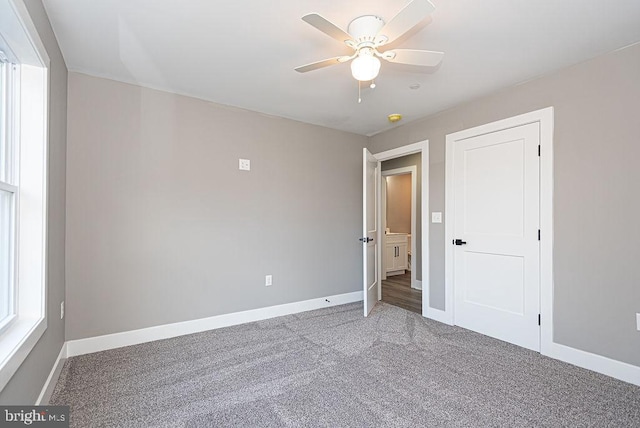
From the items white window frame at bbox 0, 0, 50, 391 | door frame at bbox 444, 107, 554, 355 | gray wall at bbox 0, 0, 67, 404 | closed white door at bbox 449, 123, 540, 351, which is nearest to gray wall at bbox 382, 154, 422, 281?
closed white door at bbox 449, 123, 540, 351

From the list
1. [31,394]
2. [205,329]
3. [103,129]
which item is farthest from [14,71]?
[205,329]

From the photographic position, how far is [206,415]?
5.98ft

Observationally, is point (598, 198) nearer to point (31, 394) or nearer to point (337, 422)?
point (337, 422)

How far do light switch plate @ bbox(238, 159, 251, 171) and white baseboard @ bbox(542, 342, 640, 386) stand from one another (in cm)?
330

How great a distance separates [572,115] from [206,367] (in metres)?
3.50

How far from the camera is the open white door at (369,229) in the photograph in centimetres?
361

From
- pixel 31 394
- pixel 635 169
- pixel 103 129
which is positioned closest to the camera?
pixel 31 394

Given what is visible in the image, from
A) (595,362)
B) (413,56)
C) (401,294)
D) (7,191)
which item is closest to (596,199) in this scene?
(595,362)

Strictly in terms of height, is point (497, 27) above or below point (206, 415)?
above

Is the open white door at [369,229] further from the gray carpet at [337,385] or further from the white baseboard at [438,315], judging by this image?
the gray carpet at [337,385]

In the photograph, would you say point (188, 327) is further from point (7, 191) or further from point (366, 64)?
point (366, 64)

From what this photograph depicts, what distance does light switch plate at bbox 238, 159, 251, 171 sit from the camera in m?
3.46

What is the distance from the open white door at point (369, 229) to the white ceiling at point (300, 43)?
3.12 ft

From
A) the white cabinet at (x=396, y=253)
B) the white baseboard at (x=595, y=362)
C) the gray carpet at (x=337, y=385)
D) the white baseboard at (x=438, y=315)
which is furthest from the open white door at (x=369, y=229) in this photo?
the white cabinet at (x=396, y=253)
